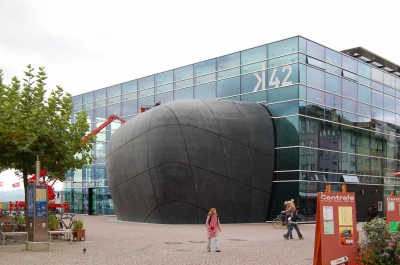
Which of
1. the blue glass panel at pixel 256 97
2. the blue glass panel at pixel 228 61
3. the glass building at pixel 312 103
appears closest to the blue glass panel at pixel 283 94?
the glass building at pixel 312 103

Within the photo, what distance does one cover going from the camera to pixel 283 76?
31.9 m

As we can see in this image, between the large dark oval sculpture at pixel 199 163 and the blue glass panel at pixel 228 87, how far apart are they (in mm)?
3107

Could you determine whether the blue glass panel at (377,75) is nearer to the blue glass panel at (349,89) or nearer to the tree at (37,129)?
the blue glass panel at (349,89)

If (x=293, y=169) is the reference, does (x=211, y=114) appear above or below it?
above

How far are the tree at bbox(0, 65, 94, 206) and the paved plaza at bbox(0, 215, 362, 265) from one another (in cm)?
311

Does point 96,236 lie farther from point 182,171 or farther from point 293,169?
point 293,169

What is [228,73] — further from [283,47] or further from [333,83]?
[333,83]

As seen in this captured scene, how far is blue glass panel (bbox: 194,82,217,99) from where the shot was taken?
121 ft

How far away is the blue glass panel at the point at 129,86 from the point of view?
44.8 m

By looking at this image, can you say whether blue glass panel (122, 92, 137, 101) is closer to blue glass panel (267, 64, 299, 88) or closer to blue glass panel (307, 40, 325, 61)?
blue glass panel (267, 64, 299, 88)

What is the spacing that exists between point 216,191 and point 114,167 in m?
7.70

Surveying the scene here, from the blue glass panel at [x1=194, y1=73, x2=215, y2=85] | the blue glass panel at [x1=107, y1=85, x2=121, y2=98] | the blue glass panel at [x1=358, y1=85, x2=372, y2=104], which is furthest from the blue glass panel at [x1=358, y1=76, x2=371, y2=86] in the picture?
the blue glass panel at [x1=107, y1=85, x2=121, y2=98]

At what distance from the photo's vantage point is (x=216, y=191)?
29.2m

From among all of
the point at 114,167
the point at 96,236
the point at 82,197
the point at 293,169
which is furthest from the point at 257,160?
the point at 82,197
